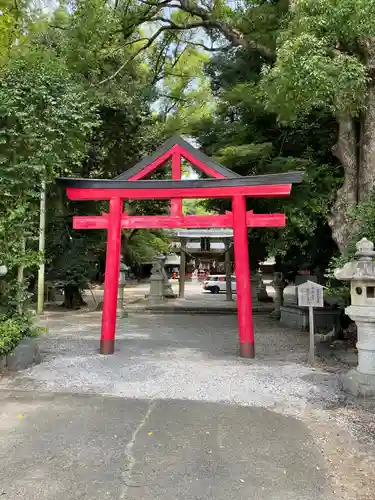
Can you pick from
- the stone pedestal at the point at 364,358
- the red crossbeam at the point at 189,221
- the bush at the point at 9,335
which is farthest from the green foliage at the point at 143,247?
the stone pedestal at the point at 364,358

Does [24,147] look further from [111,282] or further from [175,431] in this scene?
[175,431]

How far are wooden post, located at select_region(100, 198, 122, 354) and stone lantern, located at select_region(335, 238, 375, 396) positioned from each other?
4570mm

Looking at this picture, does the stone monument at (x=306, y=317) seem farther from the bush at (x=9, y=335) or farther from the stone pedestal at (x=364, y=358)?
the bush at (x=9, y=335)

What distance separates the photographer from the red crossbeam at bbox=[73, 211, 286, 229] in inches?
332

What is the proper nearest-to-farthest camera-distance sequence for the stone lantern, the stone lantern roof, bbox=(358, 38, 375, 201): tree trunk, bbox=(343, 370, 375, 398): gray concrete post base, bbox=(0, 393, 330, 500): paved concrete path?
1. bbox=(0, 393, 330, 500): paved concrete path
2. bbox=(343, 370, 375, 398): gray concrete post base
3. the stone lantern
4. the stone lantern roof
5. bbox=(358, 38, 375, 201): tree trunk

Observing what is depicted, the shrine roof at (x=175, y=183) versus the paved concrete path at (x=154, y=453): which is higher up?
the shrine roof at (x=175, y=183)

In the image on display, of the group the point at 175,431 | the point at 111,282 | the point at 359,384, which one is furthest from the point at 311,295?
the point at 175,431

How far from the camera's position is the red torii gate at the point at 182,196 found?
8273mm

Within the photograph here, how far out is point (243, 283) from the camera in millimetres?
8289

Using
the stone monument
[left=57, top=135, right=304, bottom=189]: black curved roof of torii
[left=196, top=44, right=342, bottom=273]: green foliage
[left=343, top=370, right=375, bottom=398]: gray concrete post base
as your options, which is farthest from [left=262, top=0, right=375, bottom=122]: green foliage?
the stone monument

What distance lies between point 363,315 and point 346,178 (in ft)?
15.0

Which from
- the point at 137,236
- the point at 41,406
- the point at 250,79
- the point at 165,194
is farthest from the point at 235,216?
the point at 137,236

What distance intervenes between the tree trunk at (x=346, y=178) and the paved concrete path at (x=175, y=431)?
3.13 m

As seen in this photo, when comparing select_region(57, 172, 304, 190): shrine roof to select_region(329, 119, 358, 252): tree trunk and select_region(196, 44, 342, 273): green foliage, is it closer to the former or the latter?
select_region(196, 44, 342, 273): green foliage
